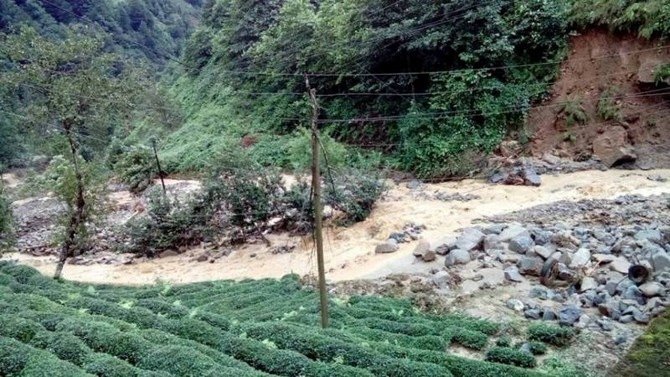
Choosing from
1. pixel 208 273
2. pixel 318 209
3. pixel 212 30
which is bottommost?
pixel 208 273

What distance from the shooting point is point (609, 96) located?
1623 centimetres

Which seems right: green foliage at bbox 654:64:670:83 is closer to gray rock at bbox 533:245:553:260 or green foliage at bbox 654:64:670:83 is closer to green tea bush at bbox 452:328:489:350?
gray rock at bbox 533:245:553:260

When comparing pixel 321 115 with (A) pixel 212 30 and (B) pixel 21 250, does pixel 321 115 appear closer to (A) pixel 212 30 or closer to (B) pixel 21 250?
(B) pixel 21 250

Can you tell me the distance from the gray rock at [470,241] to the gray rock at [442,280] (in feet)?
3.62

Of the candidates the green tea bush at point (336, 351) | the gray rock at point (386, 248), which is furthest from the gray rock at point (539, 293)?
the gray rock at point (386, 248)

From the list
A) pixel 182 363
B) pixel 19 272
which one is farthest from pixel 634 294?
pixel 19 272

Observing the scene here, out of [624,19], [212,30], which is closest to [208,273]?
[624,19]

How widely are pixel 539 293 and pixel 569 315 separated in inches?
42.0

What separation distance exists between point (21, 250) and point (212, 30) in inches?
915

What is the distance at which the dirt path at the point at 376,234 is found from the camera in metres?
13.0

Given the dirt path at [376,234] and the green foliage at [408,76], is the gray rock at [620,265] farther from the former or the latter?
the green foliage at [408,76]

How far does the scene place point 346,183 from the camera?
51.0ft

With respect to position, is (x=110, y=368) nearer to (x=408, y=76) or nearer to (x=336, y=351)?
(x=336, y=351)

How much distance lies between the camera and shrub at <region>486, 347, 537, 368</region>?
633 cm
